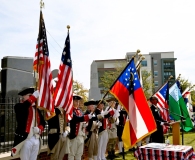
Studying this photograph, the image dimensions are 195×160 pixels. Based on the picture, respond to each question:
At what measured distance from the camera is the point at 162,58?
70.9 m

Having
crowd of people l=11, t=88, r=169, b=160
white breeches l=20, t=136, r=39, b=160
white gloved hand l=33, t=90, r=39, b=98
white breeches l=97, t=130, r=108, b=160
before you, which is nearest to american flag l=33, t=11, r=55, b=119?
white gloved hand l=33, t=90, r=39, b=98

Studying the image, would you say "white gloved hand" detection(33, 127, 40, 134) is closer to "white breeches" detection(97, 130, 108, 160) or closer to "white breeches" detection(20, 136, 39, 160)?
"white breeches" detection(20, 136, 39, 160)

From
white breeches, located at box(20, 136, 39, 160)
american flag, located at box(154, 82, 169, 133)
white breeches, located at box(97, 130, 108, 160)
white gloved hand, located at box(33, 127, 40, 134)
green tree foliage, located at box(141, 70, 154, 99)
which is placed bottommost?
white breeches, located at box(97, 130, 108, 160)

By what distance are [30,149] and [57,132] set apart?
130cm

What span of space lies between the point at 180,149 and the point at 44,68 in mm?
3540

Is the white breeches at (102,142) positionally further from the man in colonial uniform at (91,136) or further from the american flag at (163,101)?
the american flag at (163,101)

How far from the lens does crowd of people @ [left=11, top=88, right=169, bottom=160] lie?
561 centimetres

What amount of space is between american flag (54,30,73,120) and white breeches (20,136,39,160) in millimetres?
1186

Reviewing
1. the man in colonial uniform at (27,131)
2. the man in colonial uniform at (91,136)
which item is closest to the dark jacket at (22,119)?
the man in colonial uniform at (27,131)

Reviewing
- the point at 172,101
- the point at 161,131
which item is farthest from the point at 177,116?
the point at 161,131

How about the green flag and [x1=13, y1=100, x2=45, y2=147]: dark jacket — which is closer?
[x1=13, y1=100, x2=45, y2=147]: dark jacket

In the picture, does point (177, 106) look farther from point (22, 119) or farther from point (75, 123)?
point (22, 119)

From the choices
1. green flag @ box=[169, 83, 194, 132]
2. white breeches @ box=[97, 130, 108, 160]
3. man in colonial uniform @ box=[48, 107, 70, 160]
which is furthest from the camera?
green flag @ box=[169, 83, 194, 132]

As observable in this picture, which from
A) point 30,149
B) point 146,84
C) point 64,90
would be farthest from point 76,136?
point 146,84
